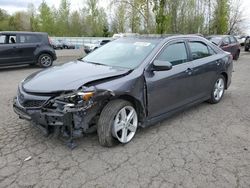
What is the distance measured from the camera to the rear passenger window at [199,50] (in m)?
5.20

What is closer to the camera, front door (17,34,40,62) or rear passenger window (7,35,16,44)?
rear passenger window (7,35,16,44)

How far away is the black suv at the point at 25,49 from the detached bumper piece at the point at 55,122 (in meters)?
8.36

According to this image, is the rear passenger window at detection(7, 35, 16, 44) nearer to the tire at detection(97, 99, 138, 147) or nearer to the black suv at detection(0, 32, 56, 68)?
the black suv at detection(0, 32, 56, 68)

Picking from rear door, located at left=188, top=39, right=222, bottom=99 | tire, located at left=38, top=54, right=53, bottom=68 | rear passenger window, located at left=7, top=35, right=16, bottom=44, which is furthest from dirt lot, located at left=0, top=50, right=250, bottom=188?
tire, located at left=38, top=54, right=53, bottom=68

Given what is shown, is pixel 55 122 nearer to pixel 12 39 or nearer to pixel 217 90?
pixel 217 90

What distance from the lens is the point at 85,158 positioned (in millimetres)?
3580

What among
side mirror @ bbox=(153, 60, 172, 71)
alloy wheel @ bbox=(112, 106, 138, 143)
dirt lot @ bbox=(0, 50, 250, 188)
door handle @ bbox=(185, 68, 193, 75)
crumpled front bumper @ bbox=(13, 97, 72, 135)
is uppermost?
side mirror @ bbox=(153, 60, 172, 71)

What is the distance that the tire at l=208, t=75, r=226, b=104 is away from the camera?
235 inches

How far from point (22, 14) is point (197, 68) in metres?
65.8

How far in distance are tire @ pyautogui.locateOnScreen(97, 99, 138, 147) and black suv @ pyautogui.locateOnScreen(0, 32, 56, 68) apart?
8789mm

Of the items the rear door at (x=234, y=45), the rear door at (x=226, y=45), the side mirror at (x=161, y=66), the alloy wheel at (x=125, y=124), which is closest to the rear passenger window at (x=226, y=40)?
the rear door at (x=226, y=45)

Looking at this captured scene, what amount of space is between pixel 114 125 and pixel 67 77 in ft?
3.12

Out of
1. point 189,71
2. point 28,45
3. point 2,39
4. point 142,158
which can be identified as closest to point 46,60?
point 28,45

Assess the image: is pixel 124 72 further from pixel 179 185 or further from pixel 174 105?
pixel 179 185
